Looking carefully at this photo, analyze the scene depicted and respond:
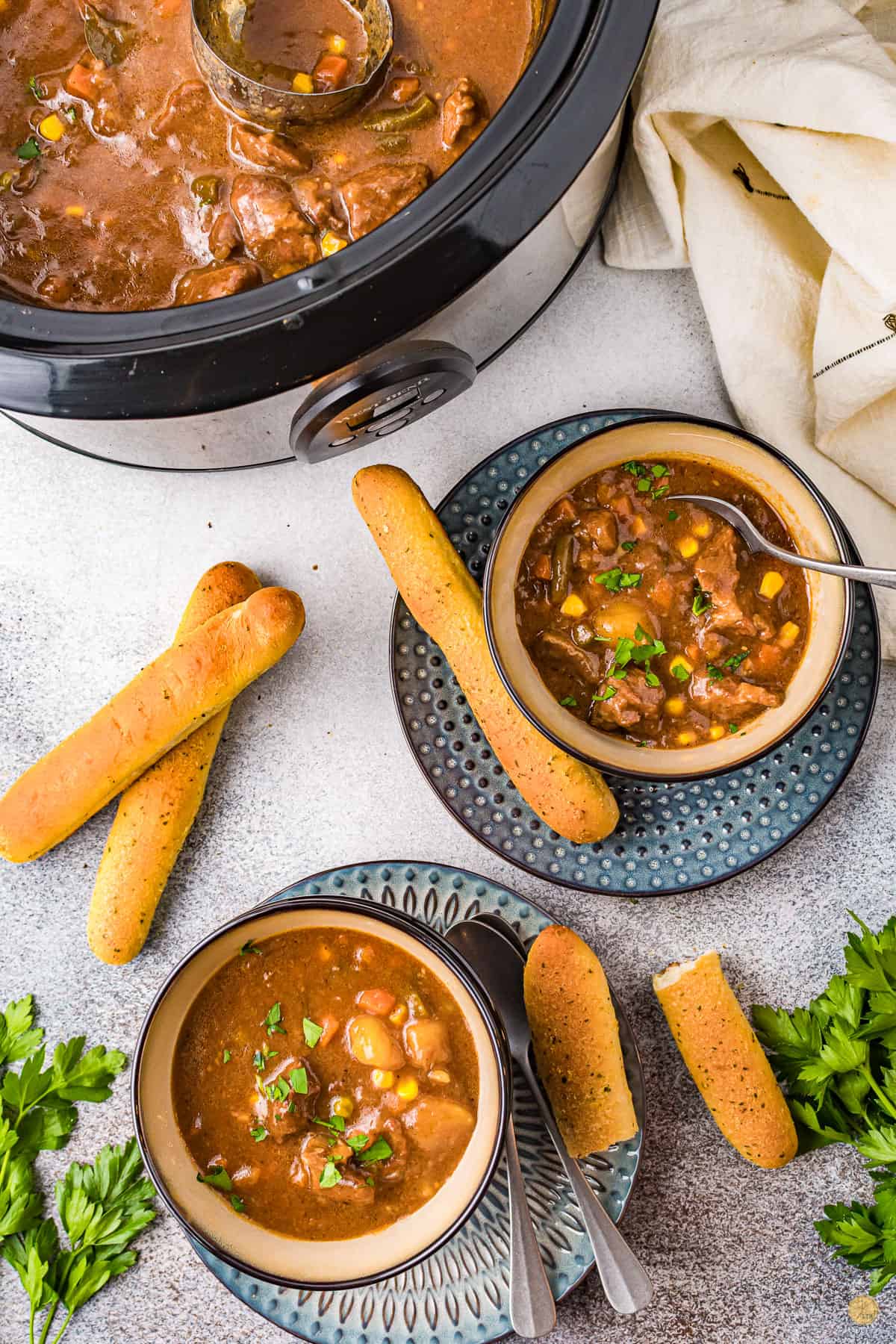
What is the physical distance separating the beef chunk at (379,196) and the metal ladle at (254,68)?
0.16 meters

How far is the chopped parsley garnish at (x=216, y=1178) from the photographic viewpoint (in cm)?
186

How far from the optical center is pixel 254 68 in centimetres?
180

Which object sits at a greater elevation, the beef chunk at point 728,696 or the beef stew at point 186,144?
the beef stew at point 186,144

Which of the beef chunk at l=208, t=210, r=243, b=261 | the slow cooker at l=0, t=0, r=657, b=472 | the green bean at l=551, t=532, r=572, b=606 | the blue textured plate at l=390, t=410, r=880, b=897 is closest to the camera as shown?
the slow cooker at l=0, t=0, r=657, b=472

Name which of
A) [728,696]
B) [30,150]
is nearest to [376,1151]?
[728,696]

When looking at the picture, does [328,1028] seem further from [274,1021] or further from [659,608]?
[659,608]

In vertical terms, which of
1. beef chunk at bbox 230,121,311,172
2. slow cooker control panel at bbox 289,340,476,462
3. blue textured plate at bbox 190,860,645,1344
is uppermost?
beef chunk at bbox 230,121,311,172

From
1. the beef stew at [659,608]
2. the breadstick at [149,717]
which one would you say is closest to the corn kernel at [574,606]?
the beef stew at [659,608]

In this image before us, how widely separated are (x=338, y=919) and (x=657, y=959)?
0.70 meters

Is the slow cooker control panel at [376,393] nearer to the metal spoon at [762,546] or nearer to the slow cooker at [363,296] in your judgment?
the slow cooker at [363,296]

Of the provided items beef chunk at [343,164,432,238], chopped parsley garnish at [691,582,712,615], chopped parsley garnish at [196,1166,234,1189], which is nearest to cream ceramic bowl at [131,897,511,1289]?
chopped parsley garnish at [196,1166,234,1189]

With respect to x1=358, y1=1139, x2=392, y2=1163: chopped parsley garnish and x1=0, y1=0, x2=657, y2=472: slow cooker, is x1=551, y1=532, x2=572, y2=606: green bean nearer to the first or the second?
x1=0, y1=0, x2=657, y2=472: slow cooker

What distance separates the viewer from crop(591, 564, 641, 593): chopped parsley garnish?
75.3 inches

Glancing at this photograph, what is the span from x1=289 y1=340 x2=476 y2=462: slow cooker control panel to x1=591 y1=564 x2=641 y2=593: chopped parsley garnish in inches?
16.3
